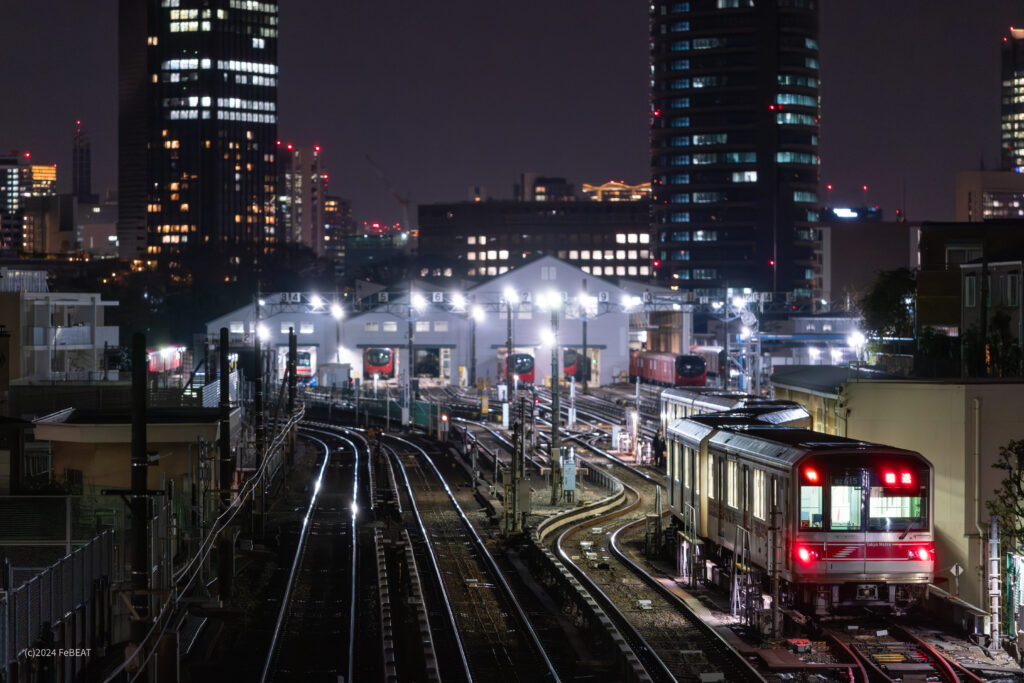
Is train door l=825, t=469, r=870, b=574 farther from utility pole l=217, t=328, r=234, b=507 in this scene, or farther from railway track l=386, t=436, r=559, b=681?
utility pole l=217, t=328, r=234, b=507

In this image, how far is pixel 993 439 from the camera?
17.2 meters

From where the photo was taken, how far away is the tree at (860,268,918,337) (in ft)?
173

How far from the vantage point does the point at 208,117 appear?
158500mm

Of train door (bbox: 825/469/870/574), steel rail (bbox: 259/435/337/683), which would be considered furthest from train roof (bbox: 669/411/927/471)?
steel rail (bbox: 259/435/337/683)

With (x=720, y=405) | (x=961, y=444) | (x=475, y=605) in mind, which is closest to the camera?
(x=961, y=444)

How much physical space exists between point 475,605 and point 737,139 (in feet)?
307

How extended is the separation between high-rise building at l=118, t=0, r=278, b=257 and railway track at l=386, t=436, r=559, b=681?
136 m

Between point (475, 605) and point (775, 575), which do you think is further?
point (475, 605)

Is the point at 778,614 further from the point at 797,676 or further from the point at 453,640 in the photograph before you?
the point at 453,640

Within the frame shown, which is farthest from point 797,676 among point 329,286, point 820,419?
point 329,286

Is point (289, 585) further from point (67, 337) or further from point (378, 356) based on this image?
point (378, 356)

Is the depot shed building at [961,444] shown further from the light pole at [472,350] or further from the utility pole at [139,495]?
the light pole at [472,350]

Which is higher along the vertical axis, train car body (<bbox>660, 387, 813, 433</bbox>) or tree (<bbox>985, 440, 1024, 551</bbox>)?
train car body (<bbox>660, 387, 813, 433</bbox>)

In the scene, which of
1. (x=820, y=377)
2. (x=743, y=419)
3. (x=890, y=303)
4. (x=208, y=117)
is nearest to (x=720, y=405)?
(x=820, y=377)
